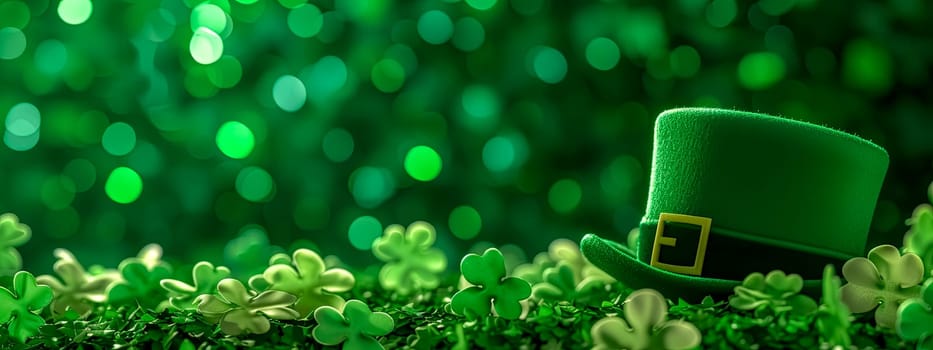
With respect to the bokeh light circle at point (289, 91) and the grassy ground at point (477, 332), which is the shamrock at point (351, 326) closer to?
the grassy ground at point (477, 332)

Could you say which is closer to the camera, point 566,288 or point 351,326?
point 351,326

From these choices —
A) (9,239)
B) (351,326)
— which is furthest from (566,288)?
(9,239)

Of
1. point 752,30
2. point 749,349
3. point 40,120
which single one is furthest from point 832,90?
point 40,120

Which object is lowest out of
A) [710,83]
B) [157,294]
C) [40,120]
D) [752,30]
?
[157,294]

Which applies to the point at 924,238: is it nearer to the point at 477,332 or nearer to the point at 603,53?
the point at 477,332

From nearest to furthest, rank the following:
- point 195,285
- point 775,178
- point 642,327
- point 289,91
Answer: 1. point 642,327
2. point 775,178
3. point 195,285
4. point 289,91

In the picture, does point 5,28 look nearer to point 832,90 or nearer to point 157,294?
point 157,294
